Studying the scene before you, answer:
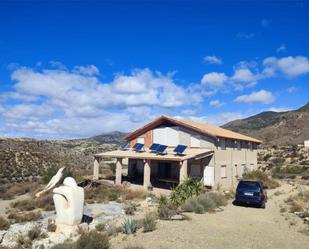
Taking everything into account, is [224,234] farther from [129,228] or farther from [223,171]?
Result: [223,171]

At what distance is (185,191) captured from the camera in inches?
A: 760

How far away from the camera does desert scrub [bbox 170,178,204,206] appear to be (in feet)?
58.6

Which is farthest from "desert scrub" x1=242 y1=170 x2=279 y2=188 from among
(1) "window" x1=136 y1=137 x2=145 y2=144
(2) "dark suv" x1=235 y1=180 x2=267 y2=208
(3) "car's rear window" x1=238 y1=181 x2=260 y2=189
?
(2) "dark suv" x1=235 y1=180 x2=267 y2=208

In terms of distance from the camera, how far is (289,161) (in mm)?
52531

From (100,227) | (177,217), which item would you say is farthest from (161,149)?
(100,227)

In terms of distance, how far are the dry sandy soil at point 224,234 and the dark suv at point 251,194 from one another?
8.93 feet

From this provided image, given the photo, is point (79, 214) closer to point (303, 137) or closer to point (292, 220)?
point (292, 220)

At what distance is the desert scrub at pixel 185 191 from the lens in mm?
17875

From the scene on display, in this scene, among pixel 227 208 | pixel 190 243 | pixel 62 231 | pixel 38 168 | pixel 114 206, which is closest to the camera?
pixel 190 243

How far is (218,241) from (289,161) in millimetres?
45508

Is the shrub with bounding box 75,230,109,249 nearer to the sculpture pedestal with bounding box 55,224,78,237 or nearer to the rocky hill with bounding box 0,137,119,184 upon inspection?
the sculpture pedestal with bounding box 55,224,78,237

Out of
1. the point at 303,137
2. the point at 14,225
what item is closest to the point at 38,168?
the point at 14,225

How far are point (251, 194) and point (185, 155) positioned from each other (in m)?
7.30

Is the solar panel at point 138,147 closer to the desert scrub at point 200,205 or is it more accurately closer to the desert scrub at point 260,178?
the desert scrub at point 260,178
